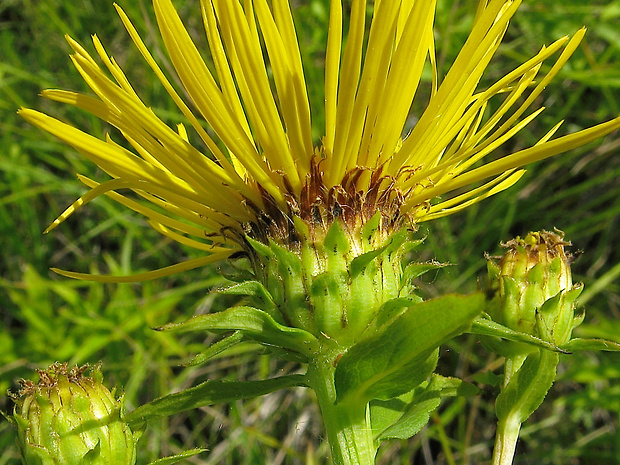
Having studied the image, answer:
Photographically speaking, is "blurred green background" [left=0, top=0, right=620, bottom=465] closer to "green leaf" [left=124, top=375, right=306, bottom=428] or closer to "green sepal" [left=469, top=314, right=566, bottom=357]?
"green leaf" [left=124, top=375, right=306, bottom=428]

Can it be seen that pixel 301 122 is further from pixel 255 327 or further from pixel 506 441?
pixel 506 441

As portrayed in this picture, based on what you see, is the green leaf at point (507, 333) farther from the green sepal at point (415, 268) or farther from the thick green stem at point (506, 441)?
the thick green stem at point (506, 441)

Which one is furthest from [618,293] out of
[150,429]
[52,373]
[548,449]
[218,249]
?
[52,373]

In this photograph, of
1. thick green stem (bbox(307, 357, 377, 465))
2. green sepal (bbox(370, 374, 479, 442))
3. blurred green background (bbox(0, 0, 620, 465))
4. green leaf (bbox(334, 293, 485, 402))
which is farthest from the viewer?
blurred green background (bbox(0, 0, 620, 465))

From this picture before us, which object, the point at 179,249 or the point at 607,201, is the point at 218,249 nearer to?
the point at 179,249

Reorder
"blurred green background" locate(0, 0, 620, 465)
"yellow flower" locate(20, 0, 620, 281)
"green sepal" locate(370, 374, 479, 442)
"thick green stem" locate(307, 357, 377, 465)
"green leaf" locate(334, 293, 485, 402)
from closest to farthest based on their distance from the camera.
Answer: "green leaf" locate(334, 293, 485, 402), "yellow flower" locate(20, 0, 620, 281), "thick green stem" locate(307, 357, 377, 465), "green sepal" locate(370, 374, 479, 442), "blurred green background" locate(0, 0, 620, 465)

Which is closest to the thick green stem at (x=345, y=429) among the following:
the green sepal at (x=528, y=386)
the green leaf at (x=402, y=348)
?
the green leaf at (x=402, y=348)

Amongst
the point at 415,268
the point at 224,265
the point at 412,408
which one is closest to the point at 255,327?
the point at 415,268

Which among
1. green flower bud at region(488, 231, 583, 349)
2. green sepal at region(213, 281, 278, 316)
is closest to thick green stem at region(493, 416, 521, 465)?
green flower bud at region(488, 231, 583, 349)
